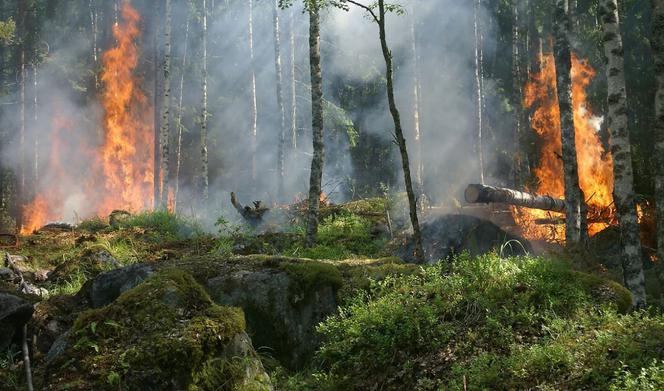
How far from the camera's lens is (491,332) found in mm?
5805

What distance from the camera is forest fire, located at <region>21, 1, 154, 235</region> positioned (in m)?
31.0

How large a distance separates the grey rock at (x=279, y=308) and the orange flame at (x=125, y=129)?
963 inches

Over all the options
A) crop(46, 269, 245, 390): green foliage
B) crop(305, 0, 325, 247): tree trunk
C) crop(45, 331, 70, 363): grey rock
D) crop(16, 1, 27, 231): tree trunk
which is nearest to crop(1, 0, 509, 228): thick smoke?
crop(16, 1, 27, 231): tree trunk

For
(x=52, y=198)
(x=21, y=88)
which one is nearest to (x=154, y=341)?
(x=21, y=88)

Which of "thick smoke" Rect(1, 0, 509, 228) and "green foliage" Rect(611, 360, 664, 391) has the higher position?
"thick smoke" Rect(1, 0, 509, 228)

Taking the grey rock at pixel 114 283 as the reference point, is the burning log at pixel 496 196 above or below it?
above

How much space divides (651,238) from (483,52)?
18.7 metres

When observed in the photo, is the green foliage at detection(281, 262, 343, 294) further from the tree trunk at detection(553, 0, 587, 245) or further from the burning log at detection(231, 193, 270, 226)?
the burning log at detection(231, 193, 270, 226)

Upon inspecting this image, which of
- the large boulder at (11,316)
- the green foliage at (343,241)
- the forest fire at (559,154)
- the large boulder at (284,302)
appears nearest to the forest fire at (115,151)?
the green foliage at (343,241)

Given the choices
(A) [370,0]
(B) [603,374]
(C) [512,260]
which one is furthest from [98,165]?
(B) [603,374]

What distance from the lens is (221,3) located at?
39656mm

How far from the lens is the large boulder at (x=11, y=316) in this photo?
6.59 meters

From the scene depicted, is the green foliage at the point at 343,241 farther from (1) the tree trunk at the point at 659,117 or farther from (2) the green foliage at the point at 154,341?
(2) the green foliage at the point at 154,341

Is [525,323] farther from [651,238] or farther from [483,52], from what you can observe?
[483,52]
